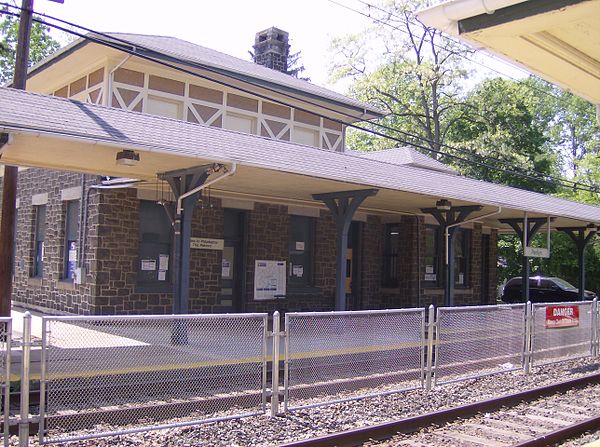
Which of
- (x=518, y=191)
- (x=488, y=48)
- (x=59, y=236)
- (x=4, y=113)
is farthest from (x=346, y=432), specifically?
(x=518, y=191)

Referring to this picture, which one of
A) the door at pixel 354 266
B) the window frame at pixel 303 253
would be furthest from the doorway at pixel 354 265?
the window frame at pixel 303 253

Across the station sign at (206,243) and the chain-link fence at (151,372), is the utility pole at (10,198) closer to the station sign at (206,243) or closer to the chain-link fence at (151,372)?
the station sign at (206,243)

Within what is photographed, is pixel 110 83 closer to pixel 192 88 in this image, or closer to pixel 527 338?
pixel 192 88

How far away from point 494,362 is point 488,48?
7169 mm

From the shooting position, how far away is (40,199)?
17.4 metres

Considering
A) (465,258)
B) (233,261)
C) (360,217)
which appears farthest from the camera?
(465,258)

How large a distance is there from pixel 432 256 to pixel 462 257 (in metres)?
1.85

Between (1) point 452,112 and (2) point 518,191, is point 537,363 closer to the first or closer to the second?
(2) point 518,191

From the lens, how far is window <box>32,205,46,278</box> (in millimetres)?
17359

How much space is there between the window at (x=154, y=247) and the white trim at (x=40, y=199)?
4079 mm

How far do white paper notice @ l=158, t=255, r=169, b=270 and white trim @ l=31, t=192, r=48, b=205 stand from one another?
4.43 metres

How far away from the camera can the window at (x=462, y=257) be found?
22484 mm

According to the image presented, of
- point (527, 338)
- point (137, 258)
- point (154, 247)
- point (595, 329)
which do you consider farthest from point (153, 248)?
point (595, 329)

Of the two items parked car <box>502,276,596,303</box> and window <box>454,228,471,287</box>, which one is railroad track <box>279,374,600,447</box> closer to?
window <box>454,228,471,287</box>
